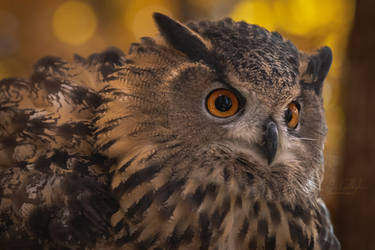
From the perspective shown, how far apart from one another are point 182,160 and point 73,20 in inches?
36.2

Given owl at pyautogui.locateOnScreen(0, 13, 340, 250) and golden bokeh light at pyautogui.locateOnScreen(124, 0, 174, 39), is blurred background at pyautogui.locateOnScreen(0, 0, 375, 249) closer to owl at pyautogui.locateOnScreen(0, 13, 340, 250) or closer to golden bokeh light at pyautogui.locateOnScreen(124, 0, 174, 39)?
golden bokeh light at pyautogui.locateOnScreen(124, 0, 174, 39)

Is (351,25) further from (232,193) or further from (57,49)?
(57,49)

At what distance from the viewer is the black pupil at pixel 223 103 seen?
2.13 ft

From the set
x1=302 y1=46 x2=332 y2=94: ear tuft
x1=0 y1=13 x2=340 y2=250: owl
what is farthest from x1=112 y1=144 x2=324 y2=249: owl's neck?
x1=302 y1=46 x2=332 y2=94: ear tuft

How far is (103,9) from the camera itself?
52.6 inches

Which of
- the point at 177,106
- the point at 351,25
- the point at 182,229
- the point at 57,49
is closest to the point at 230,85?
the point at 177,106

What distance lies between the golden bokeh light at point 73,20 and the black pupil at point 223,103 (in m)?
0.81

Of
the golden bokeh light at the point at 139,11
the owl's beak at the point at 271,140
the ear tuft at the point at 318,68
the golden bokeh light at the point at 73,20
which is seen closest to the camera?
the owl's beak at the point at 271,140

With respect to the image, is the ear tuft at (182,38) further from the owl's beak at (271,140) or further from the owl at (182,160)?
the owl's beak at (271,140)

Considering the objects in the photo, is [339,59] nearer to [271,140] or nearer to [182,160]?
[271,140]

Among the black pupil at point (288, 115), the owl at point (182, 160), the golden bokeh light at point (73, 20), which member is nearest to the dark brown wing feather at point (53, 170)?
the owl at point (182, 160)

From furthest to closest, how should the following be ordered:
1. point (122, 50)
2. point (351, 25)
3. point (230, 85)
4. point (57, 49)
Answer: point (57, 49) < point (122, 50) < point (351, 25) < point (230, 85)

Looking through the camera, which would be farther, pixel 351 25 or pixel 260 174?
pixel 351 25

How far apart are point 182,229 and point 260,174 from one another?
0.59 feet
